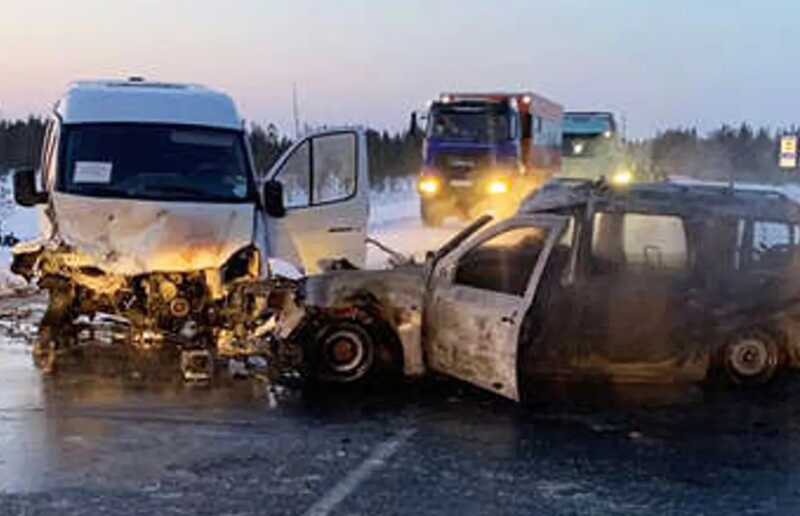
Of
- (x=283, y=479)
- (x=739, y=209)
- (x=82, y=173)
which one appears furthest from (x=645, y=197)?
(x=82, y=173)

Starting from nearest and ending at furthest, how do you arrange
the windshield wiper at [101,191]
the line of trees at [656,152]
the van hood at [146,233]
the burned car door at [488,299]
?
the burned car door at [488,299] < the van hood at [146,233] < the windshield wiper at [101,191] < the line of trees at [656,152]

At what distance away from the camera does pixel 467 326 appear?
9.16 meters

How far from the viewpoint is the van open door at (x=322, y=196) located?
498 inches

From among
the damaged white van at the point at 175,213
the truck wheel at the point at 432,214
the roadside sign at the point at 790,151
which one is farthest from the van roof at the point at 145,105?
the roadside sign at the point at 790,151

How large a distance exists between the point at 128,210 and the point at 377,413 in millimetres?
3677

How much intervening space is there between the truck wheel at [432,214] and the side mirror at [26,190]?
724 inches

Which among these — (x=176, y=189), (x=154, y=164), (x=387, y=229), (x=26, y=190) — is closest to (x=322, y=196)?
(x=176, y=189)

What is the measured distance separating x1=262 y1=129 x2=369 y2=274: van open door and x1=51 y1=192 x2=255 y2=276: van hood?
1047mm

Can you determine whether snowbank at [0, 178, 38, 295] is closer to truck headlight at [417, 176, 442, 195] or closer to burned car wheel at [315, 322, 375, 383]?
truck headlight at [417, 176, 442, 195]

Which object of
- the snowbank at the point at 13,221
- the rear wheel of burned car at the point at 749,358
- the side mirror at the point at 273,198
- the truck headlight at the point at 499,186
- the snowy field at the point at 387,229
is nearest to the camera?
the rear wheel of burned car at the point at 749,358

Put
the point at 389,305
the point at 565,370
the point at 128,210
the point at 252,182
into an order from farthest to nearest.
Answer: the point at 252,182 < the point at 128,210 < the point at 389,305 < the point at 565,370

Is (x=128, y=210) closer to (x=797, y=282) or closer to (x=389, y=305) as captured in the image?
(x=389, y=305)

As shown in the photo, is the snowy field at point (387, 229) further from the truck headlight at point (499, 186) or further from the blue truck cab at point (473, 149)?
the truck headlight at point (499, 186)

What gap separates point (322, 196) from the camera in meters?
12.7
